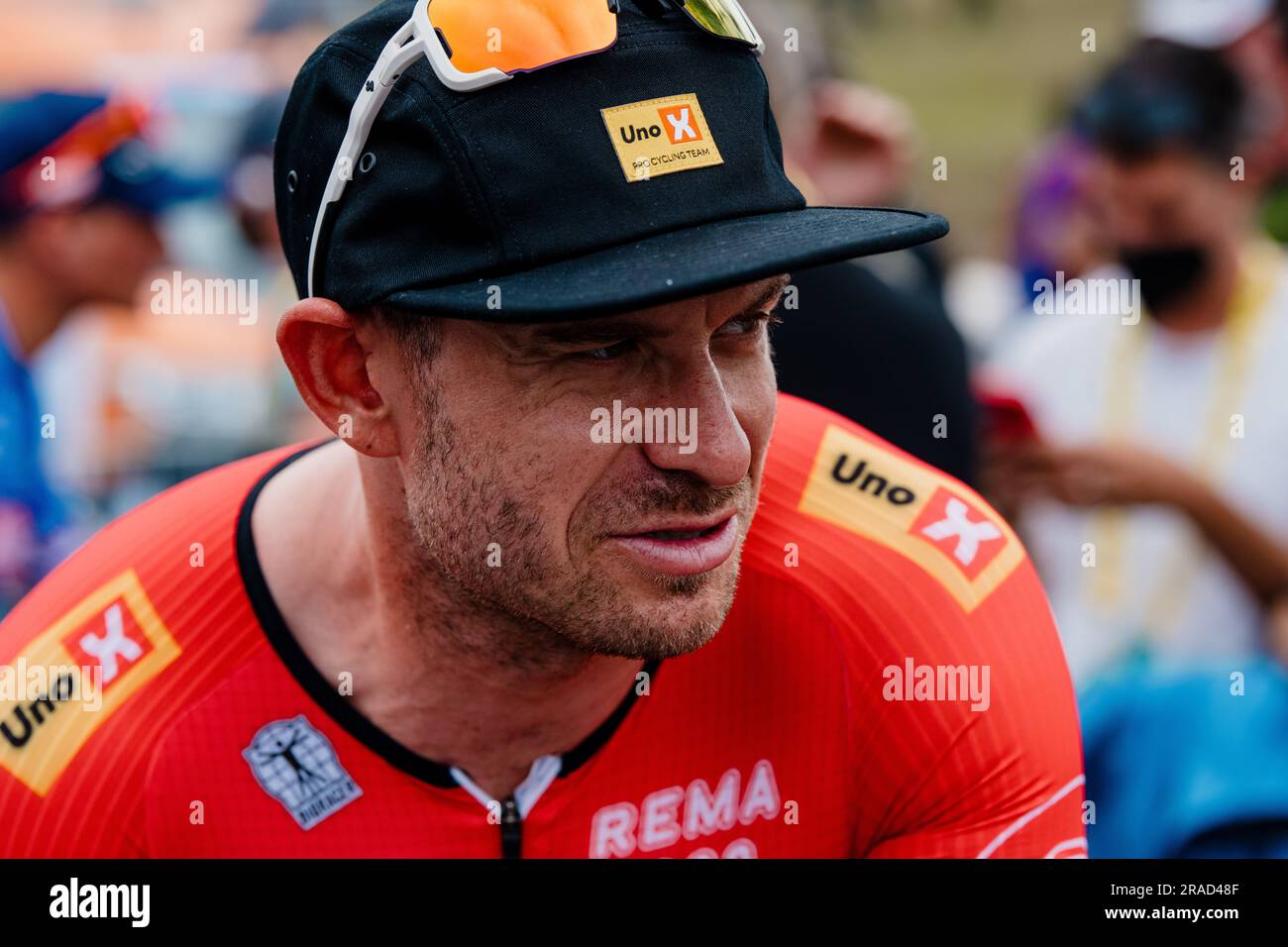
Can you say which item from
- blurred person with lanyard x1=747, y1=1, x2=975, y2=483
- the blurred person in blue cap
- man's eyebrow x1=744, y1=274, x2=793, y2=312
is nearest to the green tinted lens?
man's eyebrow x1=744, y1=274, x2=793, y2=312

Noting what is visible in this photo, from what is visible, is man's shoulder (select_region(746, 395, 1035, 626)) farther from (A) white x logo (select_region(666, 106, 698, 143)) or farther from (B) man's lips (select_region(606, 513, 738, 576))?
(A) white x logo (select_region(666, 106, 698, 143))

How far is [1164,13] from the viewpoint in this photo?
20.3 feet

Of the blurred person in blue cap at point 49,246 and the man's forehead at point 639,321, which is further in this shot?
the blurred person in blue cap at point 49,246

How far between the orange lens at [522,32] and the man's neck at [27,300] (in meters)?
3.04

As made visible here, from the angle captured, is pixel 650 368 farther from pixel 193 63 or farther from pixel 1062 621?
pixel 193 63

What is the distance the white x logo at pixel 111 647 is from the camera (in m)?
2.30

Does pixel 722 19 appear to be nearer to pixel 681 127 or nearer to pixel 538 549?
pixel 681 127

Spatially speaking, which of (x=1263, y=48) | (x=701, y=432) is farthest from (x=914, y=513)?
(x=1263, y=48)

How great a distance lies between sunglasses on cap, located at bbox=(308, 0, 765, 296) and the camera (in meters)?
1.89

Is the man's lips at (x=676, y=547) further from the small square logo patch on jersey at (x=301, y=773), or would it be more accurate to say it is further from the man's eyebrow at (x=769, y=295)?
the small square logo patch on jersey at (x=301, y=773)

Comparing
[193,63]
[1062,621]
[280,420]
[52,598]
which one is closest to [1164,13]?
[1062,621]

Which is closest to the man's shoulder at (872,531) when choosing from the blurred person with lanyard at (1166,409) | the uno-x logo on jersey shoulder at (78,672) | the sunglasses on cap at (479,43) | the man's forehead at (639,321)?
the man's forehead at (639,321)
